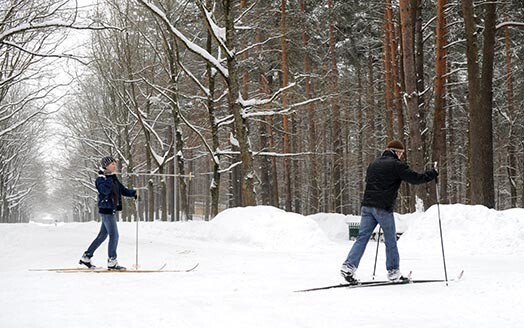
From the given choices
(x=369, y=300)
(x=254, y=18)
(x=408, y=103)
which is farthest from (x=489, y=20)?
(x=369, y=300)

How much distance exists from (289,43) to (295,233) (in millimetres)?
13908

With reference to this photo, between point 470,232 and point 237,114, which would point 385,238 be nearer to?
point 470,232

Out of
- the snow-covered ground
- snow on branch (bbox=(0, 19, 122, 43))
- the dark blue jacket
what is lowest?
the snow-covered ground

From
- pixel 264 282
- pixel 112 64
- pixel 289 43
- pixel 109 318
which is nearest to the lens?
pixel 109 318

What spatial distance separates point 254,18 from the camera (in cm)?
2016

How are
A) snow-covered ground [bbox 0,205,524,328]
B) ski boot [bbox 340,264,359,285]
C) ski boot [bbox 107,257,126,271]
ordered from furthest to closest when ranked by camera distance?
ski boot [bbox 107,257,126,271], ski boot [bbox 340,264,359,285], snow-covered ground [bbox 0,205,524,328]

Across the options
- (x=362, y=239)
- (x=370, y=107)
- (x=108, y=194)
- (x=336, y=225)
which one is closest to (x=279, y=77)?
(x=370, y=107)

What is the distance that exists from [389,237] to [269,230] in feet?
21.1

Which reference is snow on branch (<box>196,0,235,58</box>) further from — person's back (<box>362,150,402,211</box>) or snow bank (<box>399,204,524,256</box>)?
person's back (<box>362,150,402,211</box>)

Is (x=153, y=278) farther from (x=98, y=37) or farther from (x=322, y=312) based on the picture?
(x=98, y=37)

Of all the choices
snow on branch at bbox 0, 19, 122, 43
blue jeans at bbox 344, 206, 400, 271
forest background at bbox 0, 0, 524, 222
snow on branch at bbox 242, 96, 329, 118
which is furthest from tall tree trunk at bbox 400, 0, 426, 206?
blue jeans at bbox 344, 206, 400, 271

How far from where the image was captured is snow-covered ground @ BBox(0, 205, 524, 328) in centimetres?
507

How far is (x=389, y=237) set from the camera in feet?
23.3

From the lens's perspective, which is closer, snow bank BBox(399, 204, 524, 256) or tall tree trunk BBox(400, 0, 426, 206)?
snow bank BBox(399, 204, 524, 256)
